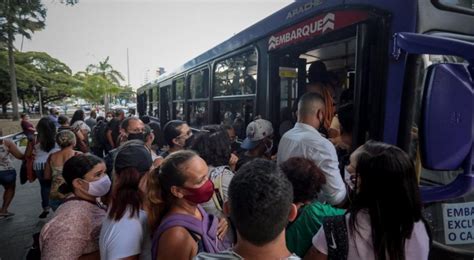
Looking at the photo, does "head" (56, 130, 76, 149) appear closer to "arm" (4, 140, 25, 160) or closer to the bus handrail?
"arm" (4, 140, 25, 160)

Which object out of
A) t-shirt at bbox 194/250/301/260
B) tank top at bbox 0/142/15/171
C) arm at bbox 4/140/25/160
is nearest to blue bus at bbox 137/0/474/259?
t-shirt at bbox 194/250/301/260

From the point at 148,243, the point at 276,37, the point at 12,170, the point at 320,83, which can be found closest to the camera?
the point at 148,243

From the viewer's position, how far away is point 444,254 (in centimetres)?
171

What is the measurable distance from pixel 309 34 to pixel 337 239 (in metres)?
1.70

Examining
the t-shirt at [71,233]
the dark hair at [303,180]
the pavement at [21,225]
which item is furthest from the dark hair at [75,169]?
the pavement at [21,225]

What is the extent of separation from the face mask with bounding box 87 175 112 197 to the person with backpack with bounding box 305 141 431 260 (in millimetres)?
1428

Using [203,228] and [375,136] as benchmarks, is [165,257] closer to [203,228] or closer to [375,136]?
[203,228]

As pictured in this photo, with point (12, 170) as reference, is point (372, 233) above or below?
above

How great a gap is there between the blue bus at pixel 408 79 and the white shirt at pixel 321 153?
20 cm

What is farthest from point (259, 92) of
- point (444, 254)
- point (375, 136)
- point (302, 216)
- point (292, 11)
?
point (444, 254)

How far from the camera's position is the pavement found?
13.2ft

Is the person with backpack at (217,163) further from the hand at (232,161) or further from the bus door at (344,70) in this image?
the bus door at (344,70)

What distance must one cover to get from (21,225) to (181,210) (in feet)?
14.8

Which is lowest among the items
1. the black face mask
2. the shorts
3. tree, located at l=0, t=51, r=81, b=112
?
the shorts
